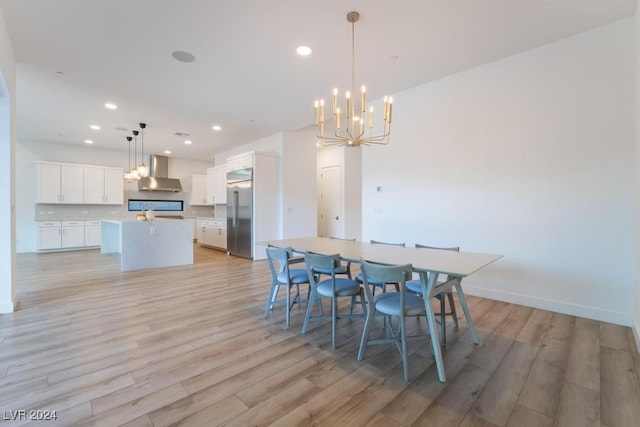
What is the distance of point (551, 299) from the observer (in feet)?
10.4

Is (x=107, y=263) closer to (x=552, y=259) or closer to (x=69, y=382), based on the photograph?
(x=69, y=382)

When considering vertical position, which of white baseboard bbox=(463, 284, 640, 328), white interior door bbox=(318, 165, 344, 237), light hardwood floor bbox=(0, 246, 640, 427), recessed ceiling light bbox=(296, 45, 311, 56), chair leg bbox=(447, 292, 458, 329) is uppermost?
recessed ceiling light bbox=(296, 45, 311, 56)

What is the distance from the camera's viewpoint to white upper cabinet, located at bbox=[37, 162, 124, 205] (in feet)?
23.6

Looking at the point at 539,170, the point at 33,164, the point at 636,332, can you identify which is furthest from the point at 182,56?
the point at 33,164

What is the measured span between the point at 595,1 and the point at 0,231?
632cm

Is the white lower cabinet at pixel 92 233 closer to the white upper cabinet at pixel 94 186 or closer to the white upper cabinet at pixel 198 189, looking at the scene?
the white upper cabinet at pixel 94 186

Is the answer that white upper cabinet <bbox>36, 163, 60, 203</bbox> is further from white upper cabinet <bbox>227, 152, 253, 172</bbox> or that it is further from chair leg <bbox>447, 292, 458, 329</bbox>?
chair leg <bbox>447, 292, 458, 329</bbox>

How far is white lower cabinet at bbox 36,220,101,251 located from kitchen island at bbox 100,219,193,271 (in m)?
3.17

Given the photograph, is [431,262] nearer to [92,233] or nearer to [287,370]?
[287,370]

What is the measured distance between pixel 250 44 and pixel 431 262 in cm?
292

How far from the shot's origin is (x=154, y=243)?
5.44 meters

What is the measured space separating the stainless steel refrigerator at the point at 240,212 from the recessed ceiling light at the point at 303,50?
11.4ft

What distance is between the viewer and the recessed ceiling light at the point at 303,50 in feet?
10.3

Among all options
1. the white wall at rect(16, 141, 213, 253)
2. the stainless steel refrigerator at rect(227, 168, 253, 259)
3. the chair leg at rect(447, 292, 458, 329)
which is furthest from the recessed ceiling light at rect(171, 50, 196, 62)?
the white wall at rect(16, 141, 213, 253)
